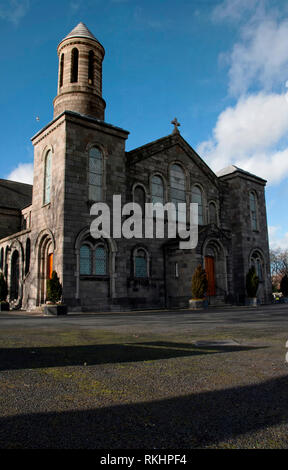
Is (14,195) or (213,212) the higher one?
(14,195)

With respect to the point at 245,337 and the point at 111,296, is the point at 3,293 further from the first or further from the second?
the point at 245,337

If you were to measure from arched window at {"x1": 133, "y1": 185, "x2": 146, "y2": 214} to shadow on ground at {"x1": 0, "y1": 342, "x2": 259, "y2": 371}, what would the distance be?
54.9ft

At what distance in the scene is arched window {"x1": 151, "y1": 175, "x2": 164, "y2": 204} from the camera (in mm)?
24094

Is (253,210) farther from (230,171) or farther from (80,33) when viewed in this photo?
(80,33)

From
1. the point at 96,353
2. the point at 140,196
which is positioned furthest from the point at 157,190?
the point at 96,353

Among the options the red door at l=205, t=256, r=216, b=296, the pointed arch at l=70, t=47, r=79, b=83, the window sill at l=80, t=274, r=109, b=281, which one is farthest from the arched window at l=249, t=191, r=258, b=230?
the pointed arch at l=70, t=47, r=79, b=83

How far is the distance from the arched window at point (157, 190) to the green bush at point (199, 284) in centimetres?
614

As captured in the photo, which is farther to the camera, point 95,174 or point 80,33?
point 80,33

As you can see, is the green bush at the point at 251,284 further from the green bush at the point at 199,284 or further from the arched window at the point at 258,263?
the green bush at the point at 199,284

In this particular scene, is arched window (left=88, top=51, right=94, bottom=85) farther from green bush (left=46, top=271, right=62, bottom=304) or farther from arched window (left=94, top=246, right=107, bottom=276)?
green bush (left=46, top=271, right=62, bottom=304)

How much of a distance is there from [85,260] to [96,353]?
14039mm

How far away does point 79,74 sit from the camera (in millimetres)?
23328
